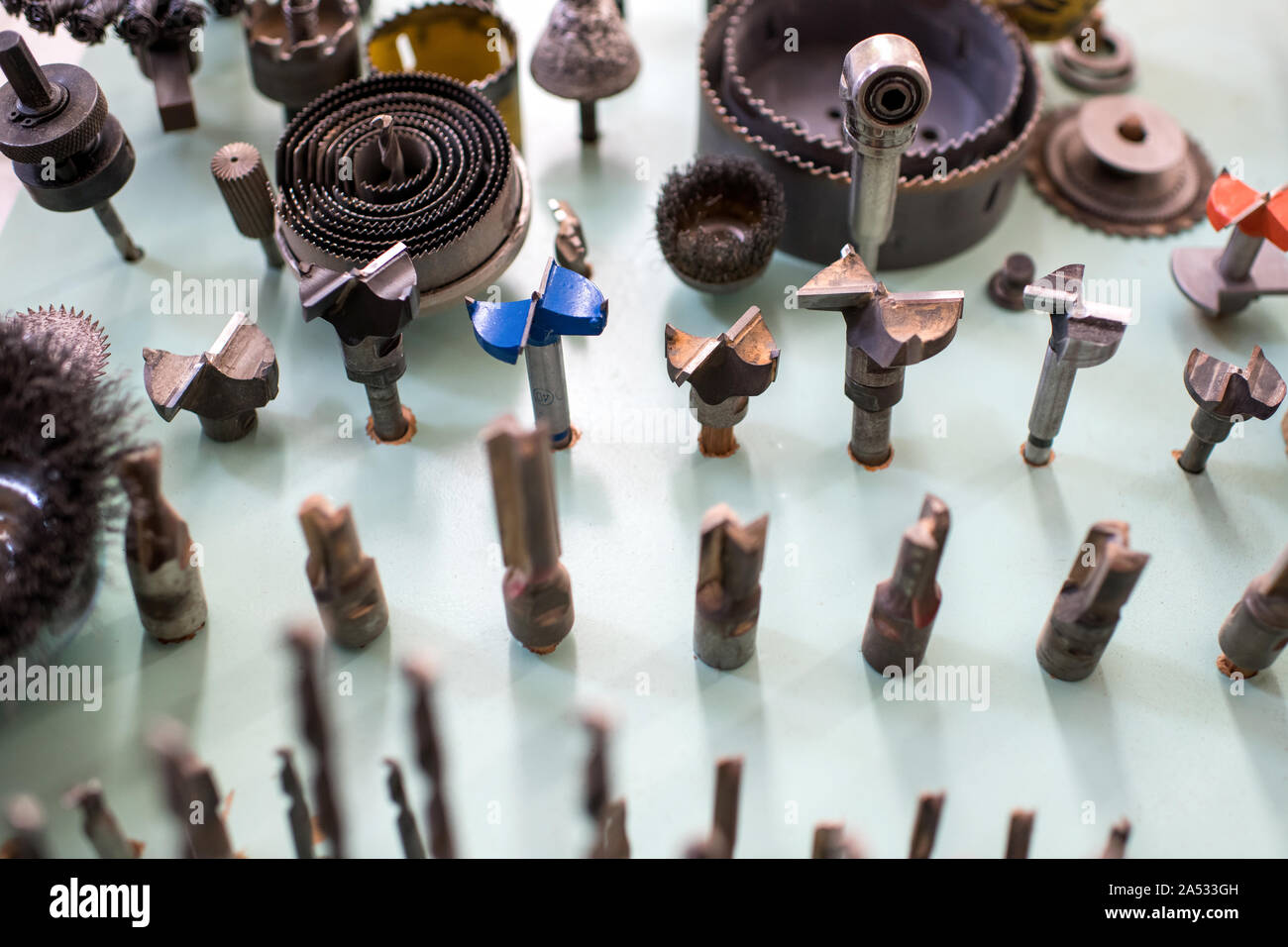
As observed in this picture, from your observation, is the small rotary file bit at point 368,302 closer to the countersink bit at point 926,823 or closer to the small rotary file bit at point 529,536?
the small rotary file bit at point 529,536

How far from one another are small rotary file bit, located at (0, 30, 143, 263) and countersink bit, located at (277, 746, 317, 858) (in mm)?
1043

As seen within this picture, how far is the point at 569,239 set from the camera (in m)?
2.16

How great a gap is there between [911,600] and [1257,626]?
0.44 m

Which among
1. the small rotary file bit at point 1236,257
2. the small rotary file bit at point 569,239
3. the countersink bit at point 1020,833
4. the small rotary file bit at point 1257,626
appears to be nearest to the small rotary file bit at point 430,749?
the countersink bit at point 1020,833

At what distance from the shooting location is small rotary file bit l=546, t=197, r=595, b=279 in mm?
2154

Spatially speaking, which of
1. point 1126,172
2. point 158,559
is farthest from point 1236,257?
point 158,559

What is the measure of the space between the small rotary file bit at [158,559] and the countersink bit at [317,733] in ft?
1.09

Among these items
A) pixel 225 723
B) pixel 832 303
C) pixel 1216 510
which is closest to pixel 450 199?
pixel 832 303

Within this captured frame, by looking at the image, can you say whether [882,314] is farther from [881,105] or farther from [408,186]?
[408,186]

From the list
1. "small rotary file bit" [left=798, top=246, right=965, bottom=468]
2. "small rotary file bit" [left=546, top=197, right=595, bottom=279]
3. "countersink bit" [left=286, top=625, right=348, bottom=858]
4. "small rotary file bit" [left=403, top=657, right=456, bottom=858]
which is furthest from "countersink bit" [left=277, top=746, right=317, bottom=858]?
"small rotary file bit" [left=546, top=197, right=595, bottom=279]

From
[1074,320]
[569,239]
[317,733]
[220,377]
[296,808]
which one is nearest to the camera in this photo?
[317,733]

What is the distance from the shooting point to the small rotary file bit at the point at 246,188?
210cm

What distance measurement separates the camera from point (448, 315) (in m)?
2.22
